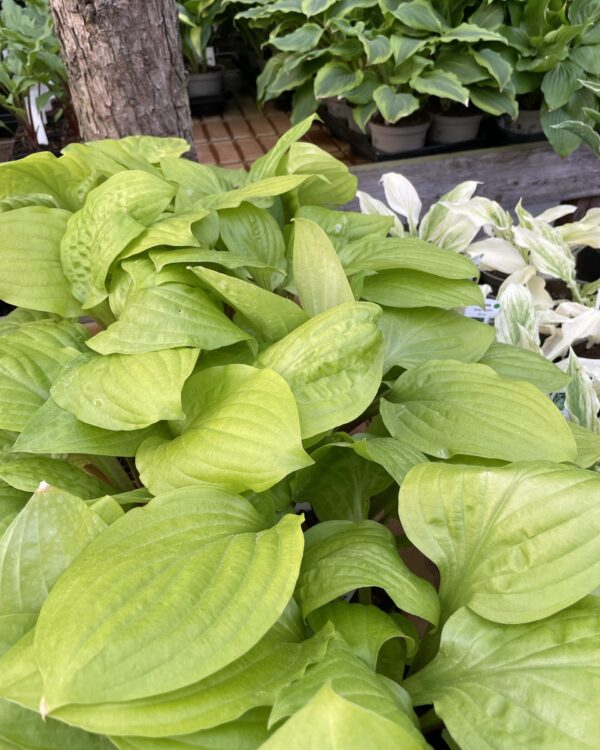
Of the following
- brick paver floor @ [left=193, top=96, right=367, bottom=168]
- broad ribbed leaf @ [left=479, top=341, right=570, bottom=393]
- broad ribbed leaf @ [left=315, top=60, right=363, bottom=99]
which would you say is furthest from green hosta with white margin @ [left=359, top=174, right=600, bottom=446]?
brick paver floor @ [left=193, top=96, right=367, bottom=168]

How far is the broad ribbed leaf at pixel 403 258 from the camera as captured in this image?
0.70 m

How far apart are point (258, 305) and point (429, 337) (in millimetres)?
218

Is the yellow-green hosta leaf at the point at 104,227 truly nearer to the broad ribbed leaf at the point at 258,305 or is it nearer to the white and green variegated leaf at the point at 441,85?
the broad ribbed leaf at the point at 258,305

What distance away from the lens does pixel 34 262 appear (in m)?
0.71

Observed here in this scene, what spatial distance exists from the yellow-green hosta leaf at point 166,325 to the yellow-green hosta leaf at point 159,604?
0.58 feet

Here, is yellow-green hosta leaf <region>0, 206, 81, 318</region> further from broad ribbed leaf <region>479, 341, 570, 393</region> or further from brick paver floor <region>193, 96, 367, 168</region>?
brick paver floor <region>193, 96, 367, 168</region>

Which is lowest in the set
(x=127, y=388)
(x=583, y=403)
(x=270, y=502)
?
(x=583, y=403)

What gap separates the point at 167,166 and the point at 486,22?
130 centimetres

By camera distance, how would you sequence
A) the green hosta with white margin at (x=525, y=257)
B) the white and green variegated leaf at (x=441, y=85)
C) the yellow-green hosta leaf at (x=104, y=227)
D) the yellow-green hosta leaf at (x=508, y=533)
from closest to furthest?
the yellow-green hosta leaf at (x=508, y=533)
the yellow-green hosta leaf at (x=104, y=227)
the green hosta with white margin at (x=525, y=257)
the white and green variegated leaf at (x=441, y=85)

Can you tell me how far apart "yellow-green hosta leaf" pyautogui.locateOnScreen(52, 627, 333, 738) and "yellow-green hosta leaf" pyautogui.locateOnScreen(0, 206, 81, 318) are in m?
0.47

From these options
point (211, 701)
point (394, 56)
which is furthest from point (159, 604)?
point (394, 56)

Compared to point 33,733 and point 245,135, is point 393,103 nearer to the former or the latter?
point 245,135

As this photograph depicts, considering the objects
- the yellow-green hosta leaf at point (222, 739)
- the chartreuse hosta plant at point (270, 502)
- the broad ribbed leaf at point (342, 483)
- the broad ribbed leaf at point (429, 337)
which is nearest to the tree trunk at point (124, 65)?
the chartreuse hosta plant at point (270, 502)

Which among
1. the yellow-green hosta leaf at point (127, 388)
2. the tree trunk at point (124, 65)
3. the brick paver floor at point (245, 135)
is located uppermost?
the tree trunk at point (124, 65)
